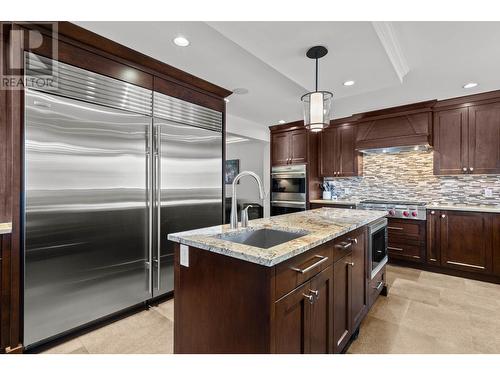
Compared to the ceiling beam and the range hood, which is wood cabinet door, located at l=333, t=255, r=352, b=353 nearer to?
the ceiling beam

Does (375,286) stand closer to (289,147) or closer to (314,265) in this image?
(314,265)

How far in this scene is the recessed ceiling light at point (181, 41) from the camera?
6.50 ft

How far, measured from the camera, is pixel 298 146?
4.93 m

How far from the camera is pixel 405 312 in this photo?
2377 millimetres

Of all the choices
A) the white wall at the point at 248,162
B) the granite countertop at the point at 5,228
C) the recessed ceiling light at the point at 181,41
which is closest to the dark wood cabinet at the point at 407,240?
the white wall at the point at 248,162

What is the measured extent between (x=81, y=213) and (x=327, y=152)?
162 inches

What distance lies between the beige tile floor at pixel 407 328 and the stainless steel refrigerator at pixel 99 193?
0.70 feet

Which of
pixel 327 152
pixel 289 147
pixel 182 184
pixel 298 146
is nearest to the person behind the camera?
pixel 182 184

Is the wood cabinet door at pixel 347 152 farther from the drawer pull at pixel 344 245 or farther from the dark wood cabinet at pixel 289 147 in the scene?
the drawer pull at pixel 344 245

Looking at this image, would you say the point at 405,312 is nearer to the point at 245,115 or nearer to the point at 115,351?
the point at 115,351

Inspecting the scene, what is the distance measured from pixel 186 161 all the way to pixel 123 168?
66cm

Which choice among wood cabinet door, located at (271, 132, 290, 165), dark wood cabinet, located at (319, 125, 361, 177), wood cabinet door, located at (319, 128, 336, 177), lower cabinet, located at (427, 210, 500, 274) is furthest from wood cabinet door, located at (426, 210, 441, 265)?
wood cabinet door, located at (271, 132, 290, 165)

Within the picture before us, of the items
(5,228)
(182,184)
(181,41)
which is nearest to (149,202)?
(182,184)

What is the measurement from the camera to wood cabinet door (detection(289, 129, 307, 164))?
15.9 feet
